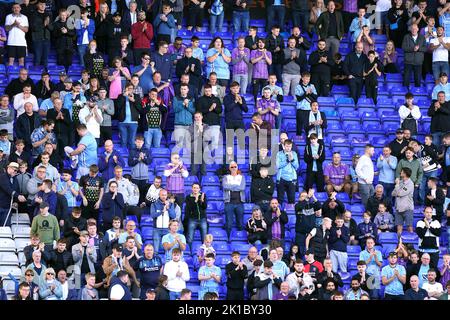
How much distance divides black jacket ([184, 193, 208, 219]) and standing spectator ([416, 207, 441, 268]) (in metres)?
4.28

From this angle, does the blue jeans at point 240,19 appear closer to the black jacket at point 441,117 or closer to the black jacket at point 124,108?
the black jacket at point 124,108

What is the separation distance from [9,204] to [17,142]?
1292 millimetres

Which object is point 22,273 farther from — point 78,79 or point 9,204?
point 78,79

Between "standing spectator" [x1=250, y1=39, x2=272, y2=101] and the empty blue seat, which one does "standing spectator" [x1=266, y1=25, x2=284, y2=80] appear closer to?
"standing spectator" [x1=250, y1=39, x2=272, y2=101]

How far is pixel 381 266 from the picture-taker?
95.7 feet

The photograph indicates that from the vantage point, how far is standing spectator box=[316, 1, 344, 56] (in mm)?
33688

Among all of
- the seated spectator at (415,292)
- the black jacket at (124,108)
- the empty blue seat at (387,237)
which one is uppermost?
the black jacket at (124,108)

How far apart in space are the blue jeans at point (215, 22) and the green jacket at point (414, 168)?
5.62 metres

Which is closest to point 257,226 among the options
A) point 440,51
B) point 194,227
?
point 194,227

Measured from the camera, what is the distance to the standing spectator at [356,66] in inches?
1304

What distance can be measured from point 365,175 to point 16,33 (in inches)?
314

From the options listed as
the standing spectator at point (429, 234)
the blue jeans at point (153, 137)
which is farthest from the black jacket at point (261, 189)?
the standing spectator at point (429, 234)

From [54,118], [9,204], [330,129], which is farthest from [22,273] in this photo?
[330,129]

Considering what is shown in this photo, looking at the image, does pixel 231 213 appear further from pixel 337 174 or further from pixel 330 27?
pixel 330 27
